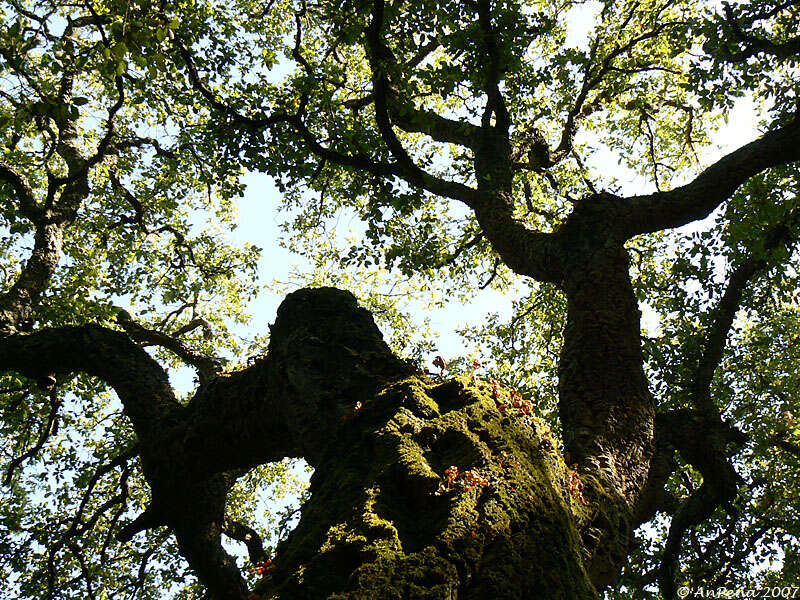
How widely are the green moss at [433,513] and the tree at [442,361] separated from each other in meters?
0.02

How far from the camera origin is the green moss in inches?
98.8

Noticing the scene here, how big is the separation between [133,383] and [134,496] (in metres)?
7.58

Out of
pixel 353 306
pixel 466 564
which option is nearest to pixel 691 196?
pixel 353 306

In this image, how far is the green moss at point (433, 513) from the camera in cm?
251

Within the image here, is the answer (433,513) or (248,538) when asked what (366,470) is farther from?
(248,538)

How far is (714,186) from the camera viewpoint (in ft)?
22.3

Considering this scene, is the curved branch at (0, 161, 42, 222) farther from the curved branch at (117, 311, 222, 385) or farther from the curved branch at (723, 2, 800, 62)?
the curved branch at (723, 2, 800, 62)

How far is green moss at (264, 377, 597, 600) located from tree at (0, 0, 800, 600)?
0.02m

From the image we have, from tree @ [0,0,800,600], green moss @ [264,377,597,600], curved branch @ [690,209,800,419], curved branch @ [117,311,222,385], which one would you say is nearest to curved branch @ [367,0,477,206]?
tree @ [0,0,800,600]

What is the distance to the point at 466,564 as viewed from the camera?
2.58 m

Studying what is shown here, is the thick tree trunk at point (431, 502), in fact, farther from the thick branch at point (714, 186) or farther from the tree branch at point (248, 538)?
the tree branch at point (248, 538)

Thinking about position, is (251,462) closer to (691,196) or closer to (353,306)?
(353,306)

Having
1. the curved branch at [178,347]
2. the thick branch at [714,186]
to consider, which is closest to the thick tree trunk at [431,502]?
the thick branch at [714,186]

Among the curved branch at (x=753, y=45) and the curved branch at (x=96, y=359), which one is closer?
the curved branch at (x=96, y=359)
